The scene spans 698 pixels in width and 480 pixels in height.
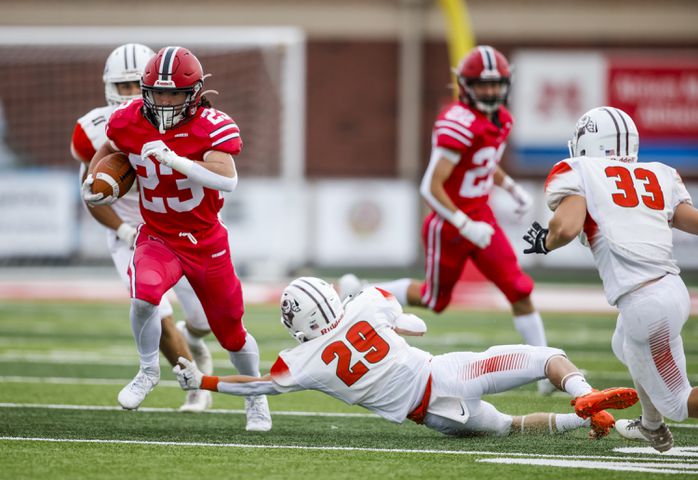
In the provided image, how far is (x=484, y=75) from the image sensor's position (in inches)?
266

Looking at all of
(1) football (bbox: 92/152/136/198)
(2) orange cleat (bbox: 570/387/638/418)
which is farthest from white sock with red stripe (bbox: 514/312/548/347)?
(1) football (bbox: 92/152/136/198)

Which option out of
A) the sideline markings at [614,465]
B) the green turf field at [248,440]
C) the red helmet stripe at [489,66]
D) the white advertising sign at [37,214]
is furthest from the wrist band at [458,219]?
the white advertising sign at [37,214]

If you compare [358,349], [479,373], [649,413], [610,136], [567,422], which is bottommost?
[567,422]

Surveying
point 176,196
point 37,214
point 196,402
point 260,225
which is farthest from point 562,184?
point 37,214

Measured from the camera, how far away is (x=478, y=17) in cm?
2098

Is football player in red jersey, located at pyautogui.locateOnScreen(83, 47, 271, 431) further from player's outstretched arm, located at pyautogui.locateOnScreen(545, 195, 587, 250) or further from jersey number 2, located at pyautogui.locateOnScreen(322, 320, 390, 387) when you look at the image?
player's outstretched arm, located at pyautogui.locateOnScreen(545, 195, 587, 250)

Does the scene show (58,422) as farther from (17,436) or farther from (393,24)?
(393,24)

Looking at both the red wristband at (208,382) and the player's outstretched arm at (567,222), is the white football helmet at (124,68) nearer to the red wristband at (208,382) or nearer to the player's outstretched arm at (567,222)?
the red wristband at (208,382)

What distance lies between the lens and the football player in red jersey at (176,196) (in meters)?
5.21

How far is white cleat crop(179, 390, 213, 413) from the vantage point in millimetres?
6242

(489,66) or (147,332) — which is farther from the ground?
(489,66)

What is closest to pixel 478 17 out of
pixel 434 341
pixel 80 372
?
pixel 434 341

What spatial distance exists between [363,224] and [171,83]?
10.8 metres

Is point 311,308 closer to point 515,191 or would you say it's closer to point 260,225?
point 515,191
